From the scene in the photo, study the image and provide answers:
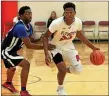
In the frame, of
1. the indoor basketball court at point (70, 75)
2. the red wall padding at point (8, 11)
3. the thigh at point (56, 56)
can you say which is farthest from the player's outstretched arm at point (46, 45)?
the red wall padding at point (8, 11)

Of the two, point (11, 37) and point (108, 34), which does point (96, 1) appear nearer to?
point (108, 34)

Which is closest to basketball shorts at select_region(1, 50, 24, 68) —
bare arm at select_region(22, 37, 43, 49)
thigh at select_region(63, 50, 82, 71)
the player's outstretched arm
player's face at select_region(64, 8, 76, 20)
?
bare arm at select_region(22, 37, 43, 49)

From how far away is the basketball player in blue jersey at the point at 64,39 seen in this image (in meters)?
4.68

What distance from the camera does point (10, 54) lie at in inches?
193

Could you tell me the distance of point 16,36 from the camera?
479cm

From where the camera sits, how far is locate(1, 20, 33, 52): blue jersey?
15.3ft

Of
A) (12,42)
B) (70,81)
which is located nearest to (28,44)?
(12,42)

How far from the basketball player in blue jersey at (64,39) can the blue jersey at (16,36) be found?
331mm

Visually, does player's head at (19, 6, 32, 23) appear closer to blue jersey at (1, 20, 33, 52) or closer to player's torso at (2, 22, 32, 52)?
blue jersey at (1, 20, 33, 52)

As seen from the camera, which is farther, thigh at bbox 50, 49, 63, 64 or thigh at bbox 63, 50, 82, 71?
thigh at bbox 63, 50, 82, 71

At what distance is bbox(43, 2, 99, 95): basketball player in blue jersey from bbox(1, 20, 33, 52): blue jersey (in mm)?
331

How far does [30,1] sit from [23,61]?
9752 millimetres

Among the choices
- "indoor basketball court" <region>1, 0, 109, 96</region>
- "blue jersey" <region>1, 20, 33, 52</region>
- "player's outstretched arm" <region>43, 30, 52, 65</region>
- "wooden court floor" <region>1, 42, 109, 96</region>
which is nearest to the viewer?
"player's outstretched arm" <region>43, 30, 52, 65</region>

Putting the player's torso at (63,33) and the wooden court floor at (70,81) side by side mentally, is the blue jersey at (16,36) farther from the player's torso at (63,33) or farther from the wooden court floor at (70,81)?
the wooden court floor at (70,81)
